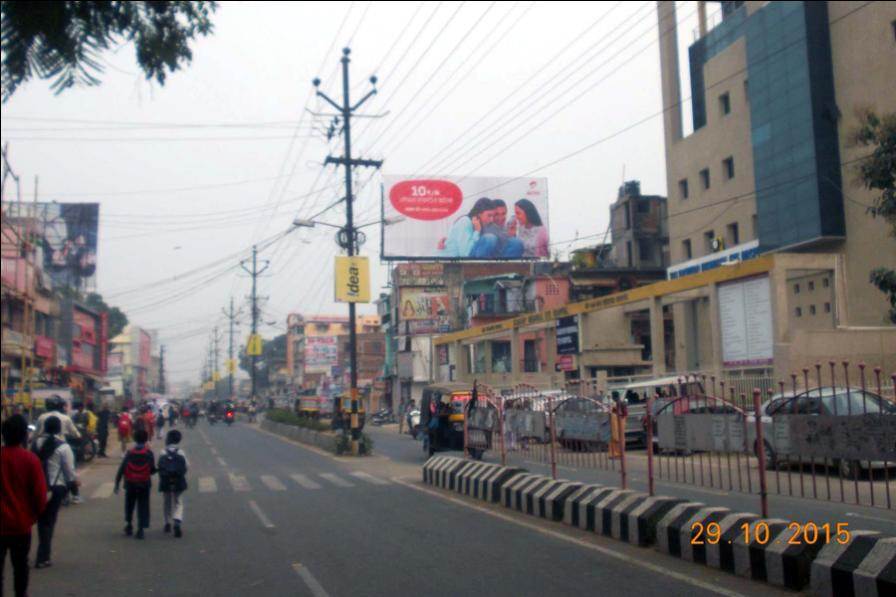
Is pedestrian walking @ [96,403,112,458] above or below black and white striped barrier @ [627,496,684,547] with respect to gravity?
above

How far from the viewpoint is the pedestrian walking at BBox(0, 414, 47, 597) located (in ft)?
23.0

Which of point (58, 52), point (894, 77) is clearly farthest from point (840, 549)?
point (894, 77)

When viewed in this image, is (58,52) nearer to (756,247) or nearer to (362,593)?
(362,593)

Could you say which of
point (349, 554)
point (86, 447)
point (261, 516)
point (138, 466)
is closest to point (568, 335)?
point (86, 447)

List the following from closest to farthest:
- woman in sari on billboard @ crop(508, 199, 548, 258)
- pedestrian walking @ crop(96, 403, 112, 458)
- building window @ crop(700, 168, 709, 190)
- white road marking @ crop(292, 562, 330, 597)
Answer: white road marking @ crop(292, 562, 330, 597) < pedestrian walking @ crop(96, 403, 112, 458) < building window @ crop(700, 168, 709, 190) < woman in sari on billboard @ crop(508, 199, 548, 258)

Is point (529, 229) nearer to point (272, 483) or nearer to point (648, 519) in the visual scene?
point (272, 483)

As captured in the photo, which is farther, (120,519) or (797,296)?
(797,296)

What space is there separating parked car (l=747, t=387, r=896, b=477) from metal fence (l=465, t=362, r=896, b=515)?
0.01 metres

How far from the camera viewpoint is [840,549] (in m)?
7.79

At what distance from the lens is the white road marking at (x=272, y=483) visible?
64.3 feet

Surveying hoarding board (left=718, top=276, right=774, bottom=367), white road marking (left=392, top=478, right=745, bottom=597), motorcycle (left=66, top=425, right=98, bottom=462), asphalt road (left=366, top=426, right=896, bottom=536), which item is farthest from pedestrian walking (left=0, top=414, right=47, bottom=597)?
hoarding board (left=718, top=276, right=774, bottom=367)

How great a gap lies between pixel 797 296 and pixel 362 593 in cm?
2786

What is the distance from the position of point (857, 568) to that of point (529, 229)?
51.4 meters

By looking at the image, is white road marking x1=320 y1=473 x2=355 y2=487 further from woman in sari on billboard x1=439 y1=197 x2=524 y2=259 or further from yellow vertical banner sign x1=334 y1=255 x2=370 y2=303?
woman in sari on billboard x1=439 y1=197 x2=524 y2=259
